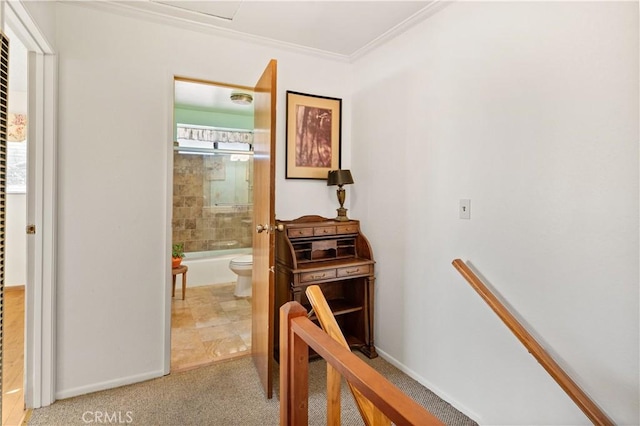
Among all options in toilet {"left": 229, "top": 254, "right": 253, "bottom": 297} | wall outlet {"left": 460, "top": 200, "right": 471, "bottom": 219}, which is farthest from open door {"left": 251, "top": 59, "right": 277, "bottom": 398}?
toilet {"left": 229, "top": 254, "right": 253, "bottom": 297}

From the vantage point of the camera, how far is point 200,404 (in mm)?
1985

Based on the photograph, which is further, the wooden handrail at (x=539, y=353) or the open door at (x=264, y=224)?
the open door at (x=264, y=224)

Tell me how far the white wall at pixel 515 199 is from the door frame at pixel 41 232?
84.7 inches

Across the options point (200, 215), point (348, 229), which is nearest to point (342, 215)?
point (348, 229)

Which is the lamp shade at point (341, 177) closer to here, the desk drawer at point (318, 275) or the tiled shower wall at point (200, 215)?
the desk drawer at point (318, 275)

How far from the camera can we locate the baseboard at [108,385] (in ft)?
6.68

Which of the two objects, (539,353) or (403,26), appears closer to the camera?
(539,353)

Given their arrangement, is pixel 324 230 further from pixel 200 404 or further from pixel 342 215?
pixel 200 404

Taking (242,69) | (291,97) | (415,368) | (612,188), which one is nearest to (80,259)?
(242,69)

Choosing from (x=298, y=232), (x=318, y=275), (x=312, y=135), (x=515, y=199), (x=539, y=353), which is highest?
(x=312, y=135)

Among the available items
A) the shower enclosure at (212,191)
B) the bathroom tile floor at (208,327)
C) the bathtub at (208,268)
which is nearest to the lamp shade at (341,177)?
the bathroom tile floor at (208,327)

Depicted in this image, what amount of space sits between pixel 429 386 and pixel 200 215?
3582 mm

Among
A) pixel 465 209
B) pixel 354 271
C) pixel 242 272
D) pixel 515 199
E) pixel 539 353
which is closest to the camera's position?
pixel 539 353

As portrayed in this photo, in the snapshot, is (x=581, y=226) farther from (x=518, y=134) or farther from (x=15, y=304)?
(x=15, y=304)
